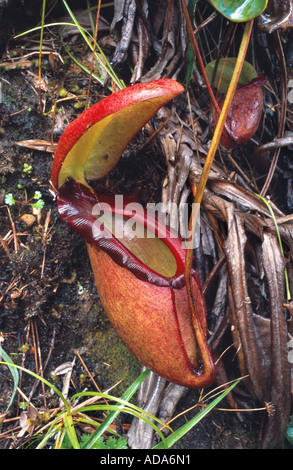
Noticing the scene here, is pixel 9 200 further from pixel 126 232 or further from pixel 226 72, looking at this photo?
pixel 226 72

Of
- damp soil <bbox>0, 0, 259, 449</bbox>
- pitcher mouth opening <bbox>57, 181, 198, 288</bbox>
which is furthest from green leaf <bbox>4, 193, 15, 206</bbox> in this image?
pitcher mouth opening <bbox>57, 181, 198, 288</bbox>

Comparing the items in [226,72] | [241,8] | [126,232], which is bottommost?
[126,232]

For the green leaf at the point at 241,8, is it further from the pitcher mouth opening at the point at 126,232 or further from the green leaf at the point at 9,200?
the green leaf at the point at 9,200

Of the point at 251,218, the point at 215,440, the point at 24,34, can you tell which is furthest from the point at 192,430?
the point at 24,34

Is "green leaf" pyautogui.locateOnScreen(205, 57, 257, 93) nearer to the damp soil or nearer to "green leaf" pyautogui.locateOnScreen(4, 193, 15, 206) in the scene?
the damp soil

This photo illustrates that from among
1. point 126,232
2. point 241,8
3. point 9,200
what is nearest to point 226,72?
point 241,8
